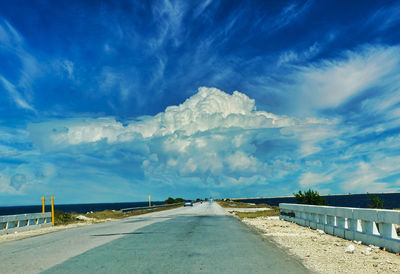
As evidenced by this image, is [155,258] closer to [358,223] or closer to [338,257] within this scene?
[338,257]

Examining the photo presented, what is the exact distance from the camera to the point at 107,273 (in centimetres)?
738

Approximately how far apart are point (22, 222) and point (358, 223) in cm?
1788

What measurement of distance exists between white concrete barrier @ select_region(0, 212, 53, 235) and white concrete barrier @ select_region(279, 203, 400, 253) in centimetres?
1520

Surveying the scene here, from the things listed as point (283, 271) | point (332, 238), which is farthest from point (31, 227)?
point (283, 271)

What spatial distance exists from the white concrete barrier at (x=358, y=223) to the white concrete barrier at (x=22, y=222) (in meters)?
15.2

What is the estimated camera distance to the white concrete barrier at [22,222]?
20053mm

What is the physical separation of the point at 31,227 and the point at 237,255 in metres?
16.7

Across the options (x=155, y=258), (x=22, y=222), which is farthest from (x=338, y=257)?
(x=22, y=222)

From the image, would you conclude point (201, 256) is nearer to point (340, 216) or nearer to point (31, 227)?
point (340, 216)

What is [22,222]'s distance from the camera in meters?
21.8

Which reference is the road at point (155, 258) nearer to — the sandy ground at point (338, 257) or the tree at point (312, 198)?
the sandy ground at point (338, 257)

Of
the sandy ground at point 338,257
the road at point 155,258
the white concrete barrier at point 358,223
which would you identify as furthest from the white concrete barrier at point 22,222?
the white concrete barrier at point 358,223

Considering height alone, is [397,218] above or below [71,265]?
above

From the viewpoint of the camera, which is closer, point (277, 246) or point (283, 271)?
point (283, 271)
